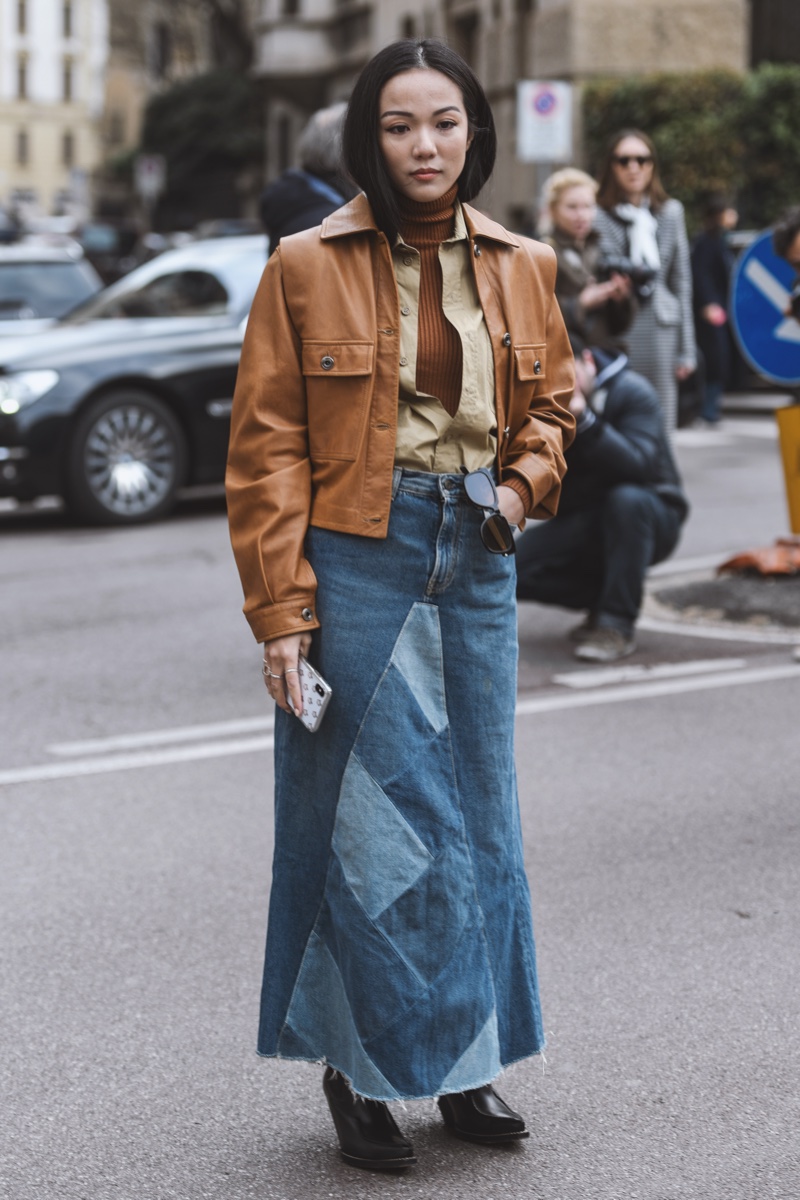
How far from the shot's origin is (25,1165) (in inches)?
134

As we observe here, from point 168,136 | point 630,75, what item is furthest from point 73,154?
point 630,75

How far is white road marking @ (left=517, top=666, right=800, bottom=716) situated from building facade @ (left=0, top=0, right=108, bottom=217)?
119 m

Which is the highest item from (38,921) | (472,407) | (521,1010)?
(472,407)

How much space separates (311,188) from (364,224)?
15.6 ft

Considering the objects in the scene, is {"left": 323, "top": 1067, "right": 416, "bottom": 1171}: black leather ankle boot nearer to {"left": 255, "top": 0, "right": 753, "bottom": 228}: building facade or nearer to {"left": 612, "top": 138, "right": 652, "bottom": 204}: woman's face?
{"left": 612, "top": 138, "right": 652, "bottom": 204}: woman's face

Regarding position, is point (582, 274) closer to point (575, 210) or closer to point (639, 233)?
point (575, 210)

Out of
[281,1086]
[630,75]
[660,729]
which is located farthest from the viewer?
[630,75]

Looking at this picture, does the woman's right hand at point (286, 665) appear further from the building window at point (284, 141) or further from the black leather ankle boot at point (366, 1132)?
the building window at point (284, 141)

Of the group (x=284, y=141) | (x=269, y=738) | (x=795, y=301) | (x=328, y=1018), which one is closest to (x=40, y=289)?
(x=795, y=301)

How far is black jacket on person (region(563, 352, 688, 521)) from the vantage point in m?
7.38

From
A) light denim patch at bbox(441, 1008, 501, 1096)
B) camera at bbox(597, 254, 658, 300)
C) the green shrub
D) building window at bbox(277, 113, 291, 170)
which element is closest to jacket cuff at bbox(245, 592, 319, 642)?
light denim patch at bbox(441, 1008, 501, 1096)

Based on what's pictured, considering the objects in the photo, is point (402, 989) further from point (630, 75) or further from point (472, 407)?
point (630, 75)

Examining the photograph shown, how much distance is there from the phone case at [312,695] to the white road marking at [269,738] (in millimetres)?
2992

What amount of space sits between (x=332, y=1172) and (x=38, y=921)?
161cm
